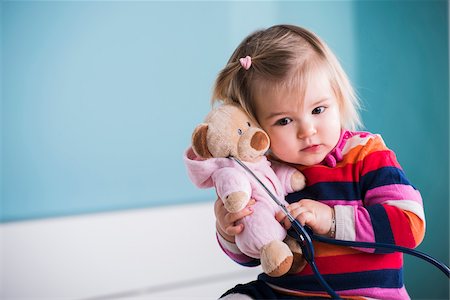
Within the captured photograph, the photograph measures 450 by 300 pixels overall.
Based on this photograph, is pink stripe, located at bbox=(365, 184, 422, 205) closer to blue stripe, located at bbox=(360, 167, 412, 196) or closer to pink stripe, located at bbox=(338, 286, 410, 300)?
blue stripe, located at bbox=(360, 167, 412, 196)

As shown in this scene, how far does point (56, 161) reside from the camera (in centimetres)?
169

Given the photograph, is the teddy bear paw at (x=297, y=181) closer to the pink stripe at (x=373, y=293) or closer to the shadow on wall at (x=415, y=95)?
the pink stripe at (x=373, y=293)

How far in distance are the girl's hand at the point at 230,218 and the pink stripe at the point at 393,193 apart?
0.22 m

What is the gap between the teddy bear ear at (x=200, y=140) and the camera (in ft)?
3.24

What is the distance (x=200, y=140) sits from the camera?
3.24 feet

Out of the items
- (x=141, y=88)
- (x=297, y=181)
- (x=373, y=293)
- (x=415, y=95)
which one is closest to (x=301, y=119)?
(x=297, y=181)

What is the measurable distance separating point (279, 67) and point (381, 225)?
0.31 meters

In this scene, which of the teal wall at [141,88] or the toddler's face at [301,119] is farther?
the teal wall at [141,88]

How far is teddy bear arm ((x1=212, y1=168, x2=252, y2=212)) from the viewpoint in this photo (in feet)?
3.09

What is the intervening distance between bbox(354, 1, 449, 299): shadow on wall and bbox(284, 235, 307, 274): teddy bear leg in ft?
4.12

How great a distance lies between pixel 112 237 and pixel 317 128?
0.87 m

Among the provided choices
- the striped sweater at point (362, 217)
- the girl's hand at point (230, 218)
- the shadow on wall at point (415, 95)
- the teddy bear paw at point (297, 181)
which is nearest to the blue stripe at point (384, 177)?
the striped sweater at point (362, 217)

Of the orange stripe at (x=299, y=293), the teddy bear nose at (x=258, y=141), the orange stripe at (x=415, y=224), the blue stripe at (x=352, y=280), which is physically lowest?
the orange stripe at (x=299, y=293)

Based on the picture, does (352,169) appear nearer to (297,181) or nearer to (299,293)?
(297,181)
